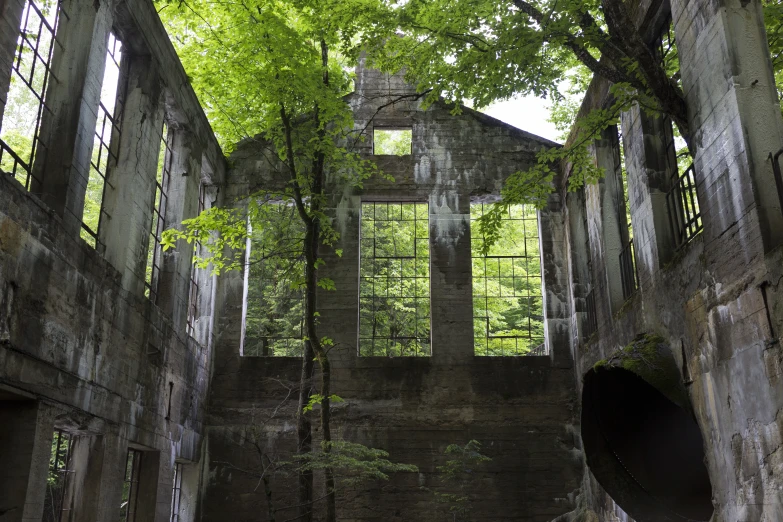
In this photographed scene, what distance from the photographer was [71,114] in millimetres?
7699

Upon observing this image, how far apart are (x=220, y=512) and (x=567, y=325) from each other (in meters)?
7.27

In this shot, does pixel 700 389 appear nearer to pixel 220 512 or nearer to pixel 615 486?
pixel 615 486

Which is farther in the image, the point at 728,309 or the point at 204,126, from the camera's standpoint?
the point at 204,126

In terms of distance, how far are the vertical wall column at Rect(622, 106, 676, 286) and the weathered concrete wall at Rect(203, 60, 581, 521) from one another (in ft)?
13.3

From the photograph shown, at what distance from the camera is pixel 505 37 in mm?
7555

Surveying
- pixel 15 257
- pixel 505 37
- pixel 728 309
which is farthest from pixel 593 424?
pixel 15 257

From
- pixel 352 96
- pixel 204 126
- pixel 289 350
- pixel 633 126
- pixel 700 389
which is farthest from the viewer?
pixel 289 350

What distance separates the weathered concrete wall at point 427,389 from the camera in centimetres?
1249

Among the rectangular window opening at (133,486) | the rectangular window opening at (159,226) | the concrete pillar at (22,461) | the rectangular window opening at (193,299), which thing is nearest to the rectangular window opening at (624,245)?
the rectangular window opening at (159,226)

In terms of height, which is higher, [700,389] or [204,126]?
[204,126]

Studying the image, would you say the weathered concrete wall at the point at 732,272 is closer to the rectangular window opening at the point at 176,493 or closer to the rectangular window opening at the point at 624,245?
the rectangular window opening at the point at 624,245

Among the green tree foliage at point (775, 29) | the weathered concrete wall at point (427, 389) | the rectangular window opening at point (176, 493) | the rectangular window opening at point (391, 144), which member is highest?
the rectangular window opening at point (391, 144)

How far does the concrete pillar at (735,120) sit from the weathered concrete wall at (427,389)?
5614mm

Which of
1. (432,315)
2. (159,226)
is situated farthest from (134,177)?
(432,315)
